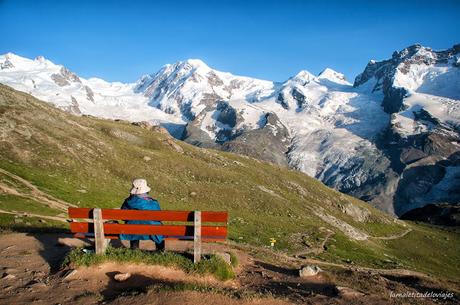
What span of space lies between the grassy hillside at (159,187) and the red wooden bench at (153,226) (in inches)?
479

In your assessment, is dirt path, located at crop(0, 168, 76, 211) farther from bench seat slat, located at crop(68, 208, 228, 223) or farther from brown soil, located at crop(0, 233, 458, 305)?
bench seat slat, located at crop(68, 208, 228, 223)

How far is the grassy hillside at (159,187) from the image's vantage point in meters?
40.0

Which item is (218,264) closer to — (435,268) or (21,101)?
(21,101)

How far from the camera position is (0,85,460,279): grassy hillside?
3997cm

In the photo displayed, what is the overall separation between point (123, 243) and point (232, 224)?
1141 inches

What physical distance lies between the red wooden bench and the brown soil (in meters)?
1.37

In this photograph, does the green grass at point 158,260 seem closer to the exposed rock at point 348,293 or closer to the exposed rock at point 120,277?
the exposed rock at point 120,277

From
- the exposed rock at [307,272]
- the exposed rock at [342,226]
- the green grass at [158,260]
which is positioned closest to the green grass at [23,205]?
the green grass at [158,260]

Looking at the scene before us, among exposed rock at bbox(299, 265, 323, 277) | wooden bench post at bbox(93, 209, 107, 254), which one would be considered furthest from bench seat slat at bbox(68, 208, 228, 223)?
exposed rock at bbox(299, 265, 323, 277)

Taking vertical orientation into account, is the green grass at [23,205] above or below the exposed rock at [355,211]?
above

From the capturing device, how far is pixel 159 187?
180 ft

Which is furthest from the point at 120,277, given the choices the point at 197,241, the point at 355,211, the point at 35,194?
the point at 355,211

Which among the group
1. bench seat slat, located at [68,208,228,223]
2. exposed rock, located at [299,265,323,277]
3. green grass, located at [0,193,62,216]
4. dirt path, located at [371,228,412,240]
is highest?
bench seat slat, located at [68,208,228,223]

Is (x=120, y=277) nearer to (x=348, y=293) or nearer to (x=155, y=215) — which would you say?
(x=155, y=215)
